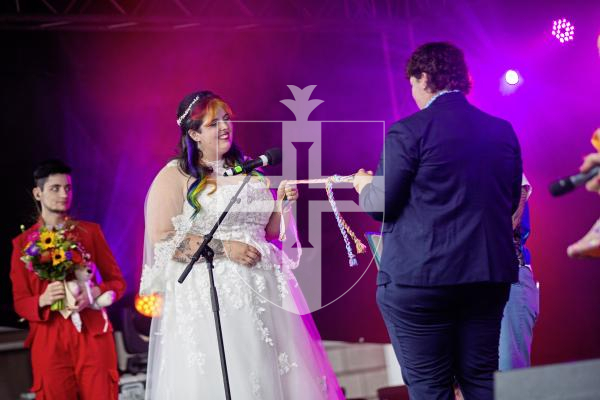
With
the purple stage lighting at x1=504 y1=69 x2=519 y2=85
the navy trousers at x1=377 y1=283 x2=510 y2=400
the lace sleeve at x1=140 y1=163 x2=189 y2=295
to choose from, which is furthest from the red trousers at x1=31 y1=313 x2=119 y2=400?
the purple stage lighting at x1=504 y1=69 x2=519 y2=85

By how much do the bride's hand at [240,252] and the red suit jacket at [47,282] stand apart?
1.24 metres

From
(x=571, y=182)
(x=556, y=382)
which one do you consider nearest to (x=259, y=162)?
(x=571, y=182)

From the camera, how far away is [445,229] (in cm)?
265

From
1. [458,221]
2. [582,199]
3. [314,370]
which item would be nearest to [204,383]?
[314,370]

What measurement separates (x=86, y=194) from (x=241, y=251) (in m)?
3.25

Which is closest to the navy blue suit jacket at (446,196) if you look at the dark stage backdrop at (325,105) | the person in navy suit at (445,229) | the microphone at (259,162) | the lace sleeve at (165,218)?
the person in navy suit at (445,229)

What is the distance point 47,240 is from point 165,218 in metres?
1.12

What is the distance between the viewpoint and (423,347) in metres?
2.69

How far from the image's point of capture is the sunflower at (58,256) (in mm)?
4281

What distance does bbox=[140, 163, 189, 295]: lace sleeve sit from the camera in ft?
11.5

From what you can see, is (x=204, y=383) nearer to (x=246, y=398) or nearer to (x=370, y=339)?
(x=246, y=398)

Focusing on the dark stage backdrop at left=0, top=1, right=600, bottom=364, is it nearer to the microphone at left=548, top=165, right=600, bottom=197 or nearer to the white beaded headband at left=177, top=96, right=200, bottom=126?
the white beaded headband at left=177, top=96, right=200, bottom=126

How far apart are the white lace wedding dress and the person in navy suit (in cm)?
85

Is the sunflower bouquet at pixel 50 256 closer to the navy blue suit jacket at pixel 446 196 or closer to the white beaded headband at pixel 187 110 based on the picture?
the white beaded headband at pixel 187 110
